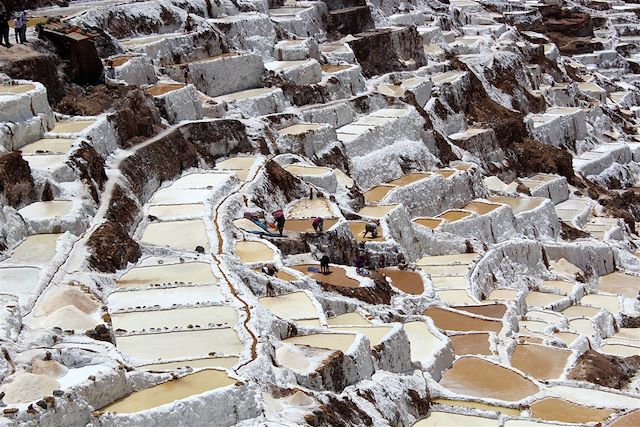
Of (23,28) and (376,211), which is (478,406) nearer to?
(376,211)

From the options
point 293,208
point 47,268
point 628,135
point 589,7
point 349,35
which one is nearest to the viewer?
point 47,268

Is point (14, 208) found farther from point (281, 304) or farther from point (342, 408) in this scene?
point (342, 408)

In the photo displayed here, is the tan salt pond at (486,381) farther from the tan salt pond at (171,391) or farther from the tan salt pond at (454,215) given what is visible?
the tan salt pond at (454,215)

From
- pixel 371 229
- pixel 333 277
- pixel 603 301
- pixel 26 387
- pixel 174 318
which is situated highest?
pixel 26 387

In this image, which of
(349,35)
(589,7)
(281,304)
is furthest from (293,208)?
(589,7)

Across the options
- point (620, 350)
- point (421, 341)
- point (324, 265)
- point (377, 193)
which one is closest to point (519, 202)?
point (377, 193)

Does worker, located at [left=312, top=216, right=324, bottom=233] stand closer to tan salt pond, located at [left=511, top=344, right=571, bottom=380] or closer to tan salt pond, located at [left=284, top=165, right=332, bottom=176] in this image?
tan salt pond, located at [left=284, top=165, right=332, bottom=176]
